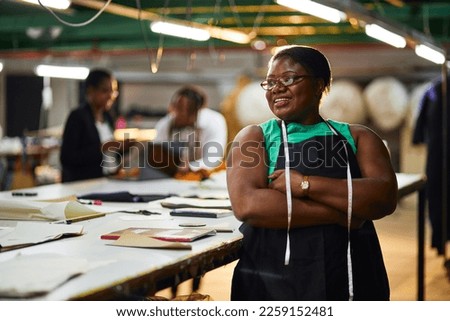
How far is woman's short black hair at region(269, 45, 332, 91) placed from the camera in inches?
102

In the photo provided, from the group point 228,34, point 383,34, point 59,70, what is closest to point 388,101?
point 228,34

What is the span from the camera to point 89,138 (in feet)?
16.8

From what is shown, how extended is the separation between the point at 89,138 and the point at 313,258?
301 cm

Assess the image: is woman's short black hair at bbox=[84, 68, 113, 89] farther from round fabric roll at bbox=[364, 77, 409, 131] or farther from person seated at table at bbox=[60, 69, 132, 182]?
round fabric roll at bbox=[364, 77, 409, 131]

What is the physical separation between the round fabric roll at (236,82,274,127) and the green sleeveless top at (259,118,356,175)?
25.9 ft

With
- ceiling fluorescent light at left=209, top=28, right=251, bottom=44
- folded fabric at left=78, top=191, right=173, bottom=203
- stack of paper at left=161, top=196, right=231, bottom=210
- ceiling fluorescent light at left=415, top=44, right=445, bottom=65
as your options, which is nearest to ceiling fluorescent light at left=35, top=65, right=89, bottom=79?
ceiling fluorescent light at left=209, top=28, right=251, bottom=44

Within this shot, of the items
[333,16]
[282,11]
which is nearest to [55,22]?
[282,11]

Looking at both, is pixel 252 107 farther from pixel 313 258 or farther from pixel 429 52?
pixel 313 258

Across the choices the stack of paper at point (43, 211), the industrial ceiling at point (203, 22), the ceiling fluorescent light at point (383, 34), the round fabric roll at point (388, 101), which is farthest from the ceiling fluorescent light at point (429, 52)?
the stack of paper at point (43, 211)

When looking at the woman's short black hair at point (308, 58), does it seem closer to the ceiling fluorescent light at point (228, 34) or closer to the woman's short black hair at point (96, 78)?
the woman's short black hair at point (96, 78)

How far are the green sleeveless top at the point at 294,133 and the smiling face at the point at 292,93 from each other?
41mm

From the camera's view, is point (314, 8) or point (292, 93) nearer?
point (292, 93)

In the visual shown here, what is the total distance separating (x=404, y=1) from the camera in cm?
802
